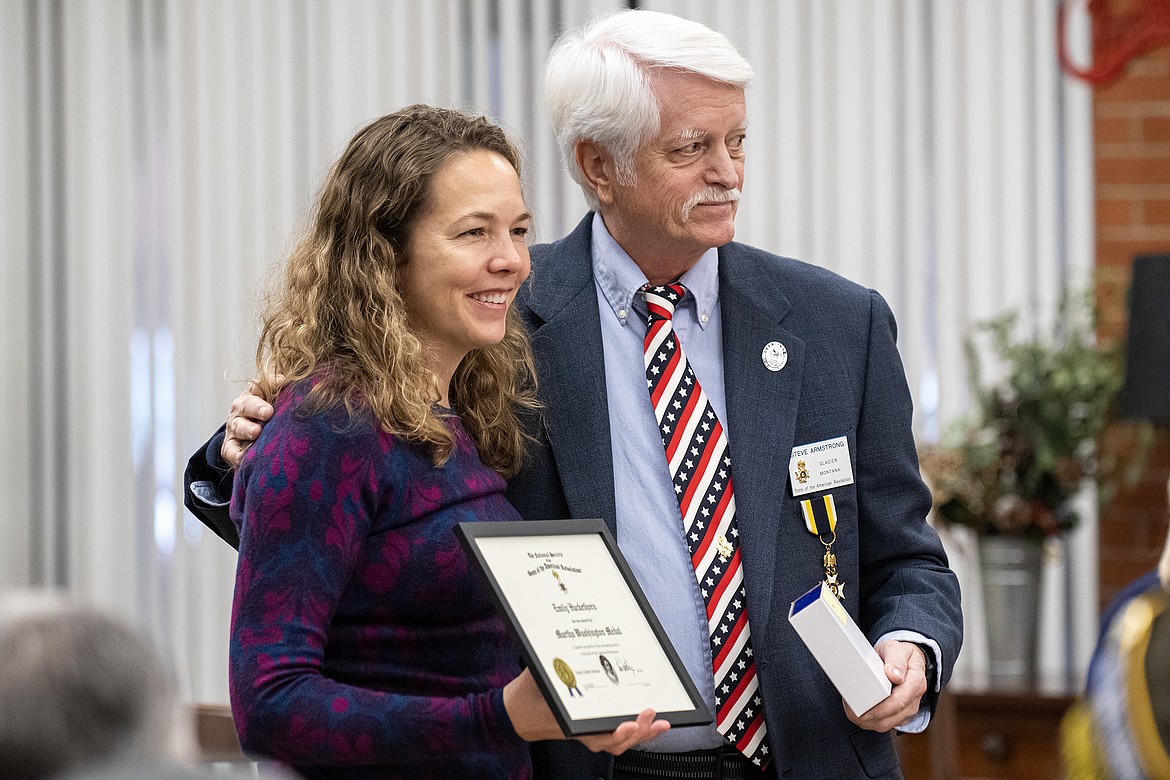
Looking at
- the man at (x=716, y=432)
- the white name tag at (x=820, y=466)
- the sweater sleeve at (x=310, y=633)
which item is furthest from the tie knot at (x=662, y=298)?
the sweater sleeve at (x=310, y=633)

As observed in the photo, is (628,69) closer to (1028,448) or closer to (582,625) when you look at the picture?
(582,625)

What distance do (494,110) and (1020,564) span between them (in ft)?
7.48

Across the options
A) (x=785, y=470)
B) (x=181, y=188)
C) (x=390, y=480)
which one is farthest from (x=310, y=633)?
(x=181, y=188)

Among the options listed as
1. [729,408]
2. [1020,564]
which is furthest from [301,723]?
[1020,564]

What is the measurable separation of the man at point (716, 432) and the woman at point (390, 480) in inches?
8.1

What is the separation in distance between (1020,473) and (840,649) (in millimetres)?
2382

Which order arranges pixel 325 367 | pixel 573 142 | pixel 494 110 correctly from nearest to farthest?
pixel 325 367, pixel 573 142, pixel 494 110

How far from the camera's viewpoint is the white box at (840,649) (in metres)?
1.80

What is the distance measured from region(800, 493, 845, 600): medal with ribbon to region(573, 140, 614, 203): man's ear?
0.57 meters

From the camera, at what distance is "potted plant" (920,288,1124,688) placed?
13.0 feet

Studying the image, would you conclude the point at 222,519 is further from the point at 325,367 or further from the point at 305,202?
the point at 305,202

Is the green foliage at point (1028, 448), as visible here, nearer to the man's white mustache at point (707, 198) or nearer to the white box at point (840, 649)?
the man's white mustache at point (707, 198)

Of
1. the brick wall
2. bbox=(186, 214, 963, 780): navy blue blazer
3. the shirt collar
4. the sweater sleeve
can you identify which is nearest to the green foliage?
the brick wall

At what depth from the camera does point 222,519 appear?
1.99 metres
